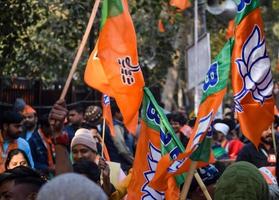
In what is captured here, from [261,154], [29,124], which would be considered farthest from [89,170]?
[29,124]

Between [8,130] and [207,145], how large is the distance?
369 cm

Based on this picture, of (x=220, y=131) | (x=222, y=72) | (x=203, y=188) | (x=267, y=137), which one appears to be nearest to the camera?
(x=203, y=188)

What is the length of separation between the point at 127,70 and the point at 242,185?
2487 millimetres

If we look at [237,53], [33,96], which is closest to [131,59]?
[237,53]

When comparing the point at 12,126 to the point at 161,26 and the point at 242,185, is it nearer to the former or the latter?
the point at 242,185

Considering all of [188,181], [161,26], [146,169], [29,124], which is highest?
[188,181]

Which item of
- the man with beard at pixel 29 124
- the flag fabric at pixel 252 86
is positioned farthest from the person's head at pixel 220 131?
the flag fabric at pixel 252 86

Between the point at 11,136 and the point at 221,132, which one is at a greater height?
the point at 11,136

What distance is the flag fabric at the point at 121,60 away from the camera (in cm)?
659

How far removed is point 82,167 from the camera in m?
5.97

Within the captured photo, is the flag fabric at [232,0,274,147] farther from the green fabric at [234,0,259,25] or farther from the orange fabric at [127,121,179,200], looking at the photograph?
the orange fabric at [127,121,179,200]

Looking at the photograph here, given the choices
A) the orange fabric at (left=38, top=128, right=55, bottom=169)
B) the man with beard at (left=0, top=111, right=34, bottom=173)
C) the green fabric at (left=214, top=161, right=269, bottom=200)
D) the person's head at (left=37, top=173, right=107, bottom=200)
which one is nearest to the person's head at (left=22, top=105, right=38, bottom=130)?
the orange fabric at (left=38, top=128, right=55, bottom=169)

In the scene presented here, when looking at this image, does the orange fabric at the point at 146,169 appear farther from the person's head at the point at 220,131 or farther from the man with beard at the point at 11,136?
the person's head at the point at 220,131

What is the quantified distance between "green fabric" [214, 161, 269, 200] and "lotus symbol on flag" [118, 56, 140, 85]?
2.25 metres
